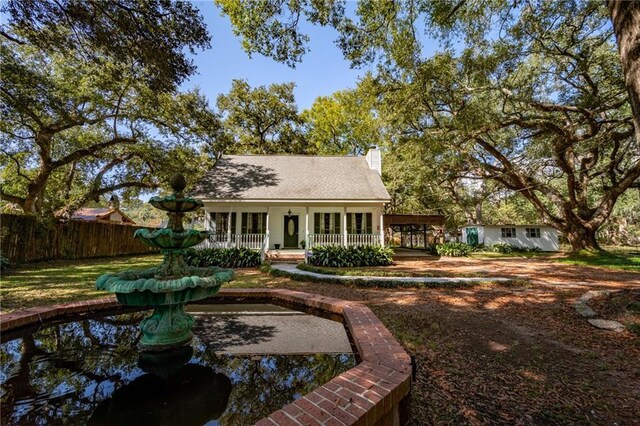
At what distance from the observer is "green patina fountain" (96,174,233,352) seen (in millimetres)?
2986

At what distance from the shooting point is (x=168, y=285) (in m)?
2.96

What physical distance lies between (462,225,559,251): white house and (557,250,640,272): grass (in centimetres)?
850

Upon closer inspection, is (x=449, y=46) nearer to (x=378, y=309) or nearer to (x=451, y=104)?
(x=451, y=104)

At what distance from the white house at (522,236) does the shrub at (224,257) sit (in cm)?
2135

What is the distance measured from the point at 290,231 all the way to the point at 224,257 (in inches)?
167

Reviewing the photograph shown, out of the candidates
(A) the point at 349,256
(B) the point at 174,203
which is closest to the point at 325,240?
(A) the point at 349,256

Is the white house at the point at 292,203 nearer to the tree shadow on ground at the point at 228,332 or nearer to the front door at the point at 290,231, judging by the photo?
the front door at the point at 290,231

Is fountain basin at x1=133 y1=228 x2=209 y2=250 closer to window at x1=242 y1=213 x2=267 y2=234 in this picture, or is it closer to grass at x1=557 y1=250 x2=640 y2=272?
window at x1=242 y1=213 x2=267 y2=234

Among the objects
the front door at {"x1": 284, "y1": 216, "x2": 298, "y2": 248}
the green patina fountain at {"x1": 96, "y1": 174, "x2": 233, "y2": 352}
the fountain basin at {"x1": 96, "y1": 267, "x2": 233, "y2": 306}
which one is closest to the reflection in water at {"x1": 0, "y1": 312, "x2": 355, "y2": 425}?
the green patina fountain at {"x1": 96, "y1": 174, "x2": 233, "y2": 352}

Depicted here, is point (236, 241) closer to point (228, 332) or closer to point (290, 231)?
point (290, 231)

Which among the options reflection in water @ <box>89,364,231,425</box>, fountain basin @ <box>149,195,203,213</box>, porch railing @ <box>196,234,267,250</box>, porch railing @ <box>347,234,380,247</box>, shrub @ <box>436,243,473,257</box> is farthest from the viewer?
shrub @ <box>436,243,473,257</box>

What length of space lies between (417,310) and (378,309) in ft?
2.45

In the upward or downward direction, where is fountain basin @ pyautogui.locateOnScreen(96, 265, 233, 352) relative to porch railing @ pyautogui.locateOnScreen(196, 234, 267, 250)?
downward

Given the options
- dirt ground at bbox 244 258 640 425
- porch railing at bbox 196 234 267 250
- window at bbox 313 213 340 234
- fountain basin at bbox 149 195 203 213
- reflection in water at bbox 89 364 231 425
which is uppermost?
window at bbox 313 213 340 234
